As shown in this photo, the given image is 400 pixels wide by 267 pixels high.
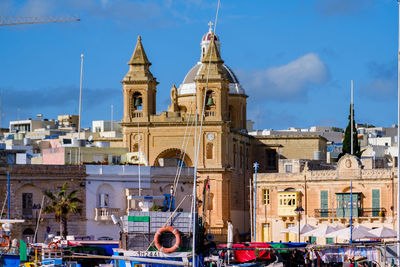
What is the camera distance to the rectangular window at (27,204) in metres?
77.2

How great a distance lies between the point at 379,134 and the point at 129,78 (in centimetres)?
5196

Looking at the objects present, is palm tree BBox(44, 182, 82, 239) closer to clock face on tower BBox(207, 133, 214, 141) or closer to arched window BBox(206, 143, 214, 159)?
arched window BBox(206, 143, 214, 159)

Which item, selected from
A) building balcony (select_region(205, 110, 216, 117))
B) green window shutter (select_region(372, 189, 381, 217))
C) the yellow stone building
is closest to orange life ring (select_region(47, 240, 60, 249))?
the yellow stone building

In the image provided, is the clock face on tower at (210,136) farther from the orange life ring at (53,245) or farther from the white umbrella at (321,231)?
the orange life ring at (53,245)

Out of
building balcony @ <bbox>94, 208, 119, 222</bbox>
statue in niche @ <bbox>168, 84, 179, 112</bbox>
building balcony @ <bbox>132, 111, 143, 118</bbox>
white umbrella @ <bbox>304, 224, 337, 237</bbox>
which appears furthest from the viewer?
statue in niche @ <bbox>168, 84, 179, 112</bbox>

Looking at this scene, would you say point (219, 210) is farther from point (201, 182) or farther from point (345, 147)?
point (345, 147)

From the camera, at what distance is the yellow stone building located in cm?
7800

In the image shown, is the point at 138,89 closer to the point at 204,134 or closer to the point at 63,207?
the point at 204,134

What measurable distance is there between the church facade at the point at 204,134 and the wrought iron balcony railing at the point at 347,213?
29.0 feet

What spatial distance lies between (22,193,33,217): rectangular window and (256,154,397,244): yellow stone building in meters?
16.1

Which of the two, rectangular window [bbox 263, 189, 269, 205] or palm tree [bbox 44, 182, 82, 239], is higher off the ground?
rectangular window [bbox 263, 189, 269, 205]

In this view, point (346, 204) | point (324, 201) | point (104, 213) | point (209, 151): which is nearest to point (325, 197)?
point (324, 201)

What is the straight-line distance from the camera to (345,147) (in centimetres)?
9494

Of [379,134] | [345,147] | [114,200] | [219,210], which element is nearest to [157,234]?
[114,200]
